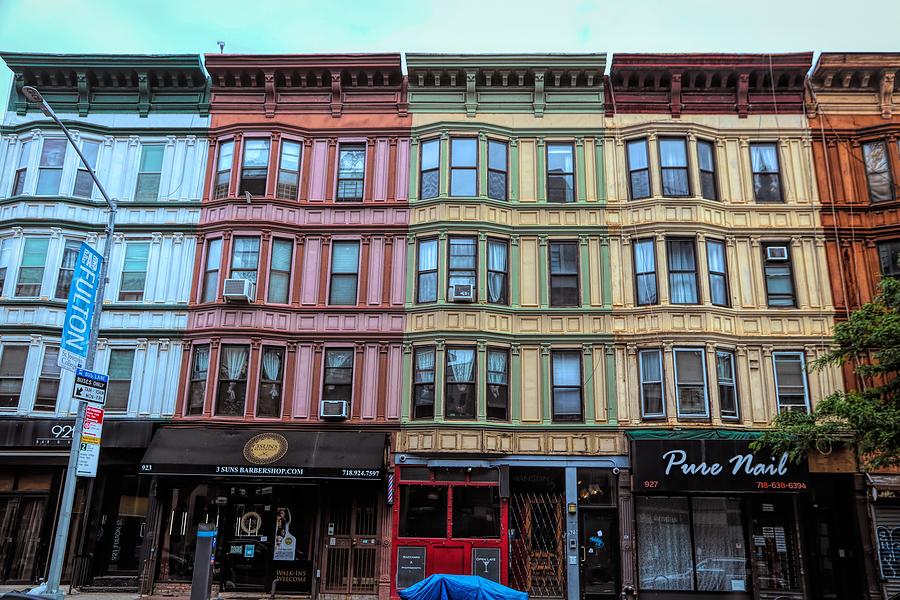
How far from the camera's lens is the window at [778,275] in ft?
68.2

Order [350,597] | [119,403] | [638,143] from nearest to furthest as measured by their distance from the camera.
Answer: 1. [350,597]
2. [119,403]
3. [638,143]

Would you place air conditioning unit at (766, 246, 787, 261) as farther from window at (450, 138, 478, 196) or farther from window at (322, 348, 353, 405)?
window at (322, 348, 353, 405)

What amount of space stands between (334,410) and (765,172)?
1461 centimetres

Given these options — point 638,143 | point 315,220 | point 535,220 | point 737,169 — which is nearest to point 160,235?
point 315,220

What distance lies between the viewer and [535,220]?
21.6 m

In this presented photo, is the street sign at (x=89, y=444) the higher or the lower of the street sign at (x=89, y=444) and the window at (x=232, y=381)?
the lower

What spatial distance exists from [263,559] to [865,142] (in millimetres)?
21242

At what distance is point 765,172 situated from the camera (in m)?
21.9

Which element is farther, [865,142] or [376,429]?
[865,142]

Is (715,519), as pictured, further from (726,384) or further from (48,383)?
(48,383)

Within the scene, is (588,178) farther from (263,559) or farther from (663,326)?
(263,559)

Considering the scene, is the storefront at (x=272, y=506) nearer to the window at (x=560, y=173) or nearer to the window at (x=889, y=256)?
the window at (x=560, y=173)

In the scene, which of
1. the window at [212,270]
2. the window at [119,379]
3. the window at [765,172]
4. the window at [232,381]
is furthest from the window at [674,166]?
the window at [119,379]

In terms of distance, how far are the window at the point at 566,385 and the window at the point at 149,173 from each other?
1321cm
